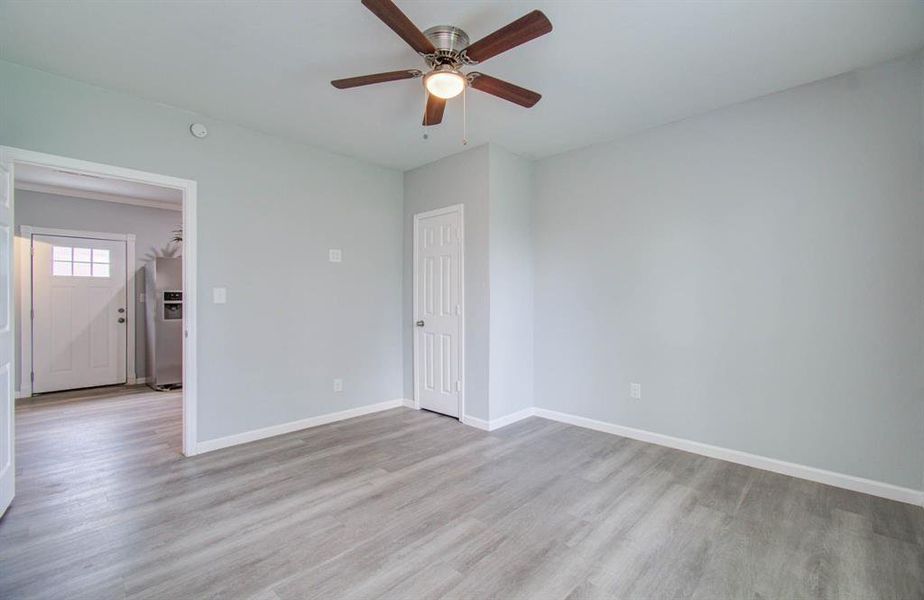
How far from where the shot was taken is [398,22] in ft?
5.86


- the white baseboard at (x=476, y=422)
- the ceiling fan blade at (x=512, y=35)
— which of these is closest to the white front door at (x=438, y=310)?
the white baseboard at (x=476, y=422)

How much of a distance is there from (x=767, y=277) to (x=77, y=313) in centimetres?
770

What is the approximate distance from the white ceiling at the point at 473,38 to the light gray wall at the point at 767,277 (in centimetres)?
32

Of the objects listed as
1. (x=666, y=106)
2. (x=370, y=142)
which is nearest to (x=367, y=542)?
(x=370, y=142)

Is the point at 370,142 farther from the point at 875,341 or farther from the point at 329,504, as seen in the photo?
the point at 875,341

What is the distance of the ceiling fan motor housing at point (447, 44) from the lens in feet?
7.02

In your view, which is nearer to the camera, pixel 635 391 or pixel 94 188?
pixel 635 391

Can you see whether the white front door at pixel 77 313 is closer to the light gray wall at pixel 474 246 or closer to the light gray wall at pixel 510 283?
the light gray wall at pixel 474 246

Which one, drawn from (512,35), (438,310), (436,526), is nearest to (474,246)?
(438,310)

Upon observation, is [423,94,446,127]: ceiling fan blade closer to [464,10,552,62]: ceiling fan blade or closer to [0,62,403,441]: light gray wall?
[464,10,552,62]: ceiling fan blade

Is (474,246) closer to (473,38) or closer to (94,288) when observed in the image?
(473,38)

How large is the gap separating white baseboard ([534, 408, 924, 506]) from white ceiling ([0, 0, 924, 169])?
2565mm

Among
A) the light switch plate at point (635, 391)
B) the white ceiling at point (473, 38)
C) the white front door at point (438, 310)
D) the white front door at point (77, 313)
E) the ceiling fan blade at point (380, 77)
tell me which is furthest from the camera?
the white front door at point (77, 313)

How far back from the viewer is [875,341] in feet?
8.47
